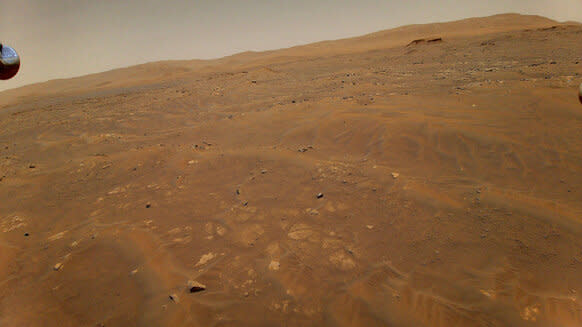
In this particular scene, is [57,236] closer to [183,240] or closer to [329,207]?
[183,240]

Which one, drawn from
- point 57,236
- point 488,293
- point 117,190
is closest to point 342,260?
point 488,293

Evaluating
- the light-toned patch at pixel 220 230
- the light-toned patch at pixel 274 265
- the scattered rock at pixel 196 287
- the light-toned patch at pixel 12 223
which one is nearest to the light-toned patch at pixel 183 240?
the light-toned patch at pixel 220 230

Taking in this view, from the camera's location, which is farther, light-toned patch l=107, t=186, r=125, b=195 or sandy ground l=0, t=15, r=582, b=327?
light-toned patch l=107, t=186, r=125, b=195

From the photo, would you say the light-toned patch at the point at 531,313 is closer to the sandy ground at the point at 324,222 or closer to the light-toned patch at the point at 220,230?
the sandy ground at the point at 324,222

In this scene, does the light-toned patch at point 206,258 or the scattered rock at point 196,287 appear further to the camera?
the light-toned patch at point 206,258

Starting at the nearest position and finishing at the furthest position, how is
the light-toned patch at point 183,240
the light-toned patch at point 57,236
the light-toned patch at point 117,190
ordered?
the light-toned patch at point 183,240 < the light-toned patch at point 57,236 < the light-toned patch at point 117,190

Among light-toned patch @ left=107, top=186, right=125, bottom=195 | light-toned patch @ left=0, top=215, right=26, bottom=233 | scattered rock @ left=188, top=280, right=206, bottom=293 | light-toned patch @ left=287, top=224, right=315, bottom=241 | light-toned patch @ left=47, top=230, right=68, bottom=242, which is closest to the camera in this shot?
scattered rock @ left=188, top=280, right=206, bottom=293

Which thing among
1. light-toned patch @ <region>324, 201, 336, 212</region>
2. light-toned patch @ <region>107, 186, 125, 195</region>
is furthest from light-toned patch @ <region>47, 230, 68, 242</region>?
light-toned patch @ <region>324, 201, 336, 212</region>

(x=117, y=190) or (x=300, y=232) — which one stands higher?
(x=117, y=190)

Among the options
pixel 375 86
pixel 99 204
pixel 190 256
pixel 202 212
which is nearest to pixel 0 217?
pixel 99 204

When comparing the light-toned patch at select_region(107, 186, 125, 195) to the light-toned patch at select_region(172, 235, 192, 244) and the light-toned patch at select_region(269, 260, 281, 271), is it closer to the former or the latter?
the light-toned patch at select_region(172, 235, 192, 244)
